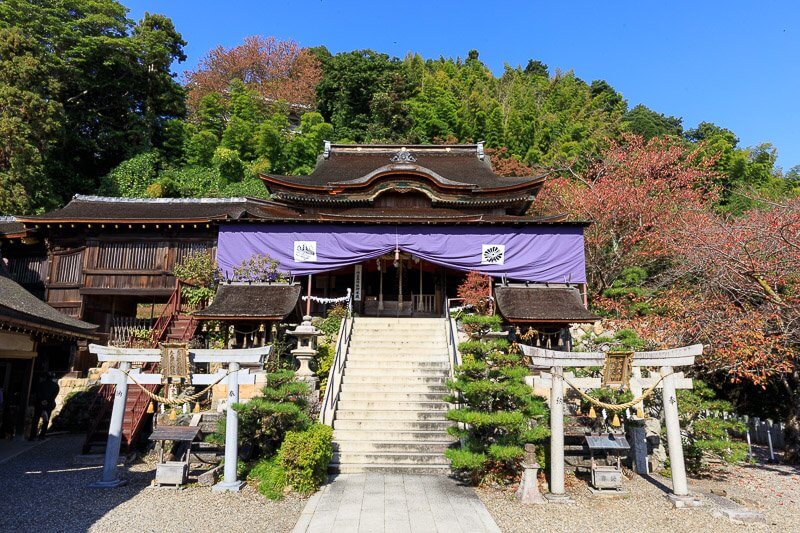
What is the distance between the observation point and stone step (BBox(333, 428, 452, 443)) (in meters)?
9.94

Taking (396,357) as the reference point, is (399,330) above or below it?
above

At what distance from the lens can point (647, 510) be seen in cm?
746

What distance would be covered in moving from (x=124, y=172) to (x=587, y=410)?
93.4ft

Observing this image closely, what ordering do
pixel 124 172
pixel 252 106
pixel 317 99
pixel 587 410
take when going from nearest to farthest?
1. pixel 587 410
2. pixel 124 172
3. pixel 252 106
4. pixel 317 99

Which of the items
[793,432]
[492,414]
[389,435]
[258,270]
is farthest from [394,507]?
[258,270]

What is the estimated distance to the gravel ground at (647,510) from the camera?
679 cm

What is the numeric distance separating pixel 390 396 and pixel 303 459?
356 centimetres

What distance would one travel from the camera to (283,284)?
14.0 meters

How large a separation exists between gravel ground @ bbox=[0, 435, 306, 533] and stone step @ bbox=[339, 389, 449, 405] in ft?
11.1

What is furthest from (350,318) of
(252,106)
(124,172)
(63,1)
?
(63,1)

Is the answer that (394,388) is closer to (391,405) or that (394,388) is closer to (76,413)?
(391,405)

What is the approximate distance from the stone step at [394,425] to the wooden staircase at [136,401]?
4914 mm

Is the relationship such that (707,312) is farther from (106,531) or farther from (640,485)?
(106,531)

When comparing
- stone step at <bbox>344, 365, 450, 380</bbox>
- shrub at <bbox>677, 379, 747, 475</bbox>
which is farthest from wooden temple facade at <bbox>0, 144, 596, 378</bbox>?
shrub at <bbox>677, 379, 747, 475</bbox>
